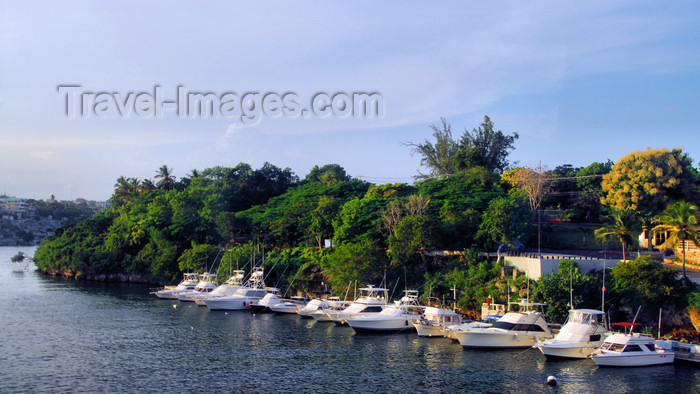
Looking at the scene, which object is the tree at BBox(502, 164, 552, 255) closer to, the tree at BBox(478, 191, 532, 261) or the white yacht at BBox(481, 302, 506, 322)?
the tree at BBox(478, 191, 532, 261)

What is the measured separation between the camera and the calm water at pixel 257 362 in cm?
3362

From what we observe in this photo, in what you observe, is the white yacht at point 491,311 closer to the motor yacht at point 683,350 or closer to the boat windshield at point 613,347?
the boat windshield at point 613,347

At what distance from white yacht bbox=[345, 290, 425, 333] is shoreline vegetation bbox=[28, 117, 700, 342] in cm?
703

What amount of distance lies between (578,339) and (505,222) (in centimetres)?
2158

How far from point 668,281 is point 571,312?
9.55 metres

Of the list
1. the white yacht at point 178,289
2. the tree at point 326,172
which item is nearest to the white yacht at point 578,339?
the white yacht at point 178,289

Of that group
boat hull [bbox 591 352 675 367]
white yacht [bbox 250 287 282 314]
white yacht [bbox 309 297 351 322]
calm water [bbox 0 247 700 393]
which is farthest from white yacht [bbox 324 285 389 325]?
boat hull [bbox 591 352 675 367]

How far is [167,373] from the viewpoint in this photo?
119ft

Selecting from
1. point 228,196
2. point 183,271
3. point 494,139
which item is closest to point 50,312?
point 183,271

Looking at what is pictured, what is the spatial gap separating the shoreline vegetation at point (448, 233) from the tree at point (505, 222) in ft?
0.47

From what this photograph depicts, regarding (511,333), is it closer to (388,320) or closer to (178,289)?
(388,320)

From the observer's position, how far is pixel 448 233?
65.8 metres

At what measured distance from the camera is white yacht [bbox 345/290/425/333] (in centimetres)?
5134

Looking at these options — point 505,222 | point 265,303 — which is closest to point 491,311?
point 505,222
